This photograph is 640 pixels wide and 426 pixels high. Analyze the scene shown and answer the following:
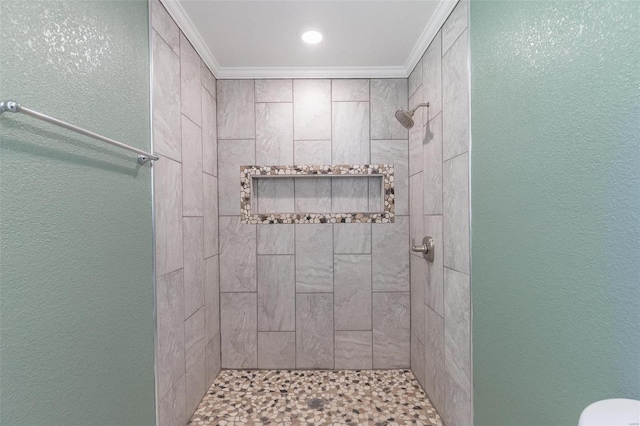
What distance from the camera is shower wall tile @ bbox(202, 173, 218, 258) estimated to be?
203 centimetres

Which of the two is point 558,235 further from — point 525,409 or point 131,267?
point 131,267

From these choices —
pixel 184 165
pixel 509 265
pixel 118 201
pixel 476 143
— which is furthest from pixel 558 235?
pixel 184 165

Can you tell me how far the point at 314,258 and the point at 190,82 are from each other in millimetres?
1414

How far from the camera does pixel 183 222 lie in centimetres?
169

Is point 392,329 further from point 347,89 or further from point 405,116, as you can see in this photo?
point 347,89

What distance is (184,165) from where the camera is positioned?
1.72m

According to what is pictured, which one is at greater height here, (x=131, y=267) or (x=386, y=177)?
(x=386, y=177)

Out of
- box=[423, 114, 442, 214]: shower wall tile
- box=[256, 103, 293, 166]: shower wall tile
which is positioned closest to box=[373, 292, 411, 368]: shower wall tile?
box=[423, 114, 442, 214]: shower wall tile

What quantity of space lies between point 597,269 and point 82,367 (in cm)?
148

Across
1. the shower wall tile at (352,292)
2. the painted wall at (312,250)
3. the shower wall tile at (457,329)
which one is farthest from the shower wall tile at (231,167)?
the shower wall tile at (457,329)

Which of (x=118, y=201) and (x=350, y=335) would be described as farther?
(x=350, y=335)

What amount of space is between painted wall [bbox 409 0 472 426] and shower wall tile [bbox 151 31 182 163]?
1413mm

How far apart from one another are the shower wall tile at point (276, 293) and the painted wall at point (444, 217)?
35.3 inches

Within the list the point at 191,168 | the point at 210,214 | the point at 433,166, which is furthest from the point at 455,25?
the point at 210,214
